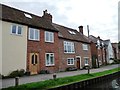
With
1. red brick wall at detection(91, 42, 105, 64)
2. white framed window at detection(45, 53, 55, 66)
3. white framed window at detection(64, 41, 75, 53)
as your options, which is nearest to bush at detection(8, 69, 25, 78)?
white framed window at detection(45, 53, 55, 66)

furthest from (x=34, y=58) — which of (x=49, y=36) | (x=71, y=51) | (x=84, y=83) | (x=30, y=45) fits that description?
(x=71, y=51)

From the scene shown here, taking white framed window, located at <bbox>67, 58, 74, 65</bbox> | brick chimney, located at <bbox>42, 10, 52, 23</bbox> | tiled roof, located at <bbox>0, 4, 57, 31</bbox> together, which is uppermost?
brick chimney, located at <bbox>42, 10, 52, 23</bbox>

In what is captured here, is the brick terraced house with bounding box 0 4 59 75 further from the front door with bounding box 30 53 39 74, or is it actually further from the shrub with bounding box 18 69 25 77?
the shrub with bounding box 18 69 25 77

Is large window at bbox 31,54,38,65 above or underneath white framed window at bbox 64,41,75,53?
underneath

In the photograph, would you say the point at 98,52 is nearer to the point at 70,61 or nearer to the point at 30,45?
the point at 70,61

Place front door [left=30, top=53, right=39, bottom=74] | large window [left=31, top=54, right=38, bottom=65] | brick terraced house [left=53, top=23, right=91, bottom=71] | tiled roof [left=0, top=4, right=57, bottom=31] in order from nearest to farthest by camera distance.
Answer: tiled roof [left=0, top=4, right=57, bottom=31], front door [left=30, top=53, right=39, bottom=74], large window [left=31, top=54, right=38, bottom=65], brick terraced house [left=53, top=23, right=91, bottom=71]

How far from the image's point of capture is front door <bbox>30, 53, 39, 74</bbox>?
85.8ft

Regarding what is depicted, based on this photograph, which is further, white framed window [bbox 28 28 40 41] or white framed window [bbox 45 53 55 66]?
white framed window [bbox 45 53 55 66]

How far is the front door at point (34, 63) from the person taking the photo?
26159 mm

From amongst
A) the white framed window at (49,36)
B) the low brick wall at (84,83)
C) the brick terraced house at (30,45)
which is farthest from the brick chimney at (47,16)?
the low brick wall at (84,83)

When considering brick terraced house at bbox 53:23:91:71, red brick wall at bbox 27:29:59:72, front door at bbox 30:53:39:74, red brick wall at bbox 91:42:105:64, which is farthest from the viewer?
red brick wall at bbox 91:42:105:64

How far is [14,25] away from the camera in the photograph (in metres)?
24.4

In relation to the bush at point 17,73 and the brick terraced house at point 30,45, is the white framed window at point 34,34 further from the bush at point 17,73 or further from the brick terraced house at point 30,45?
the bush at point 17,73

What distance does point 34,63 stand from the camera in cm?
2672
